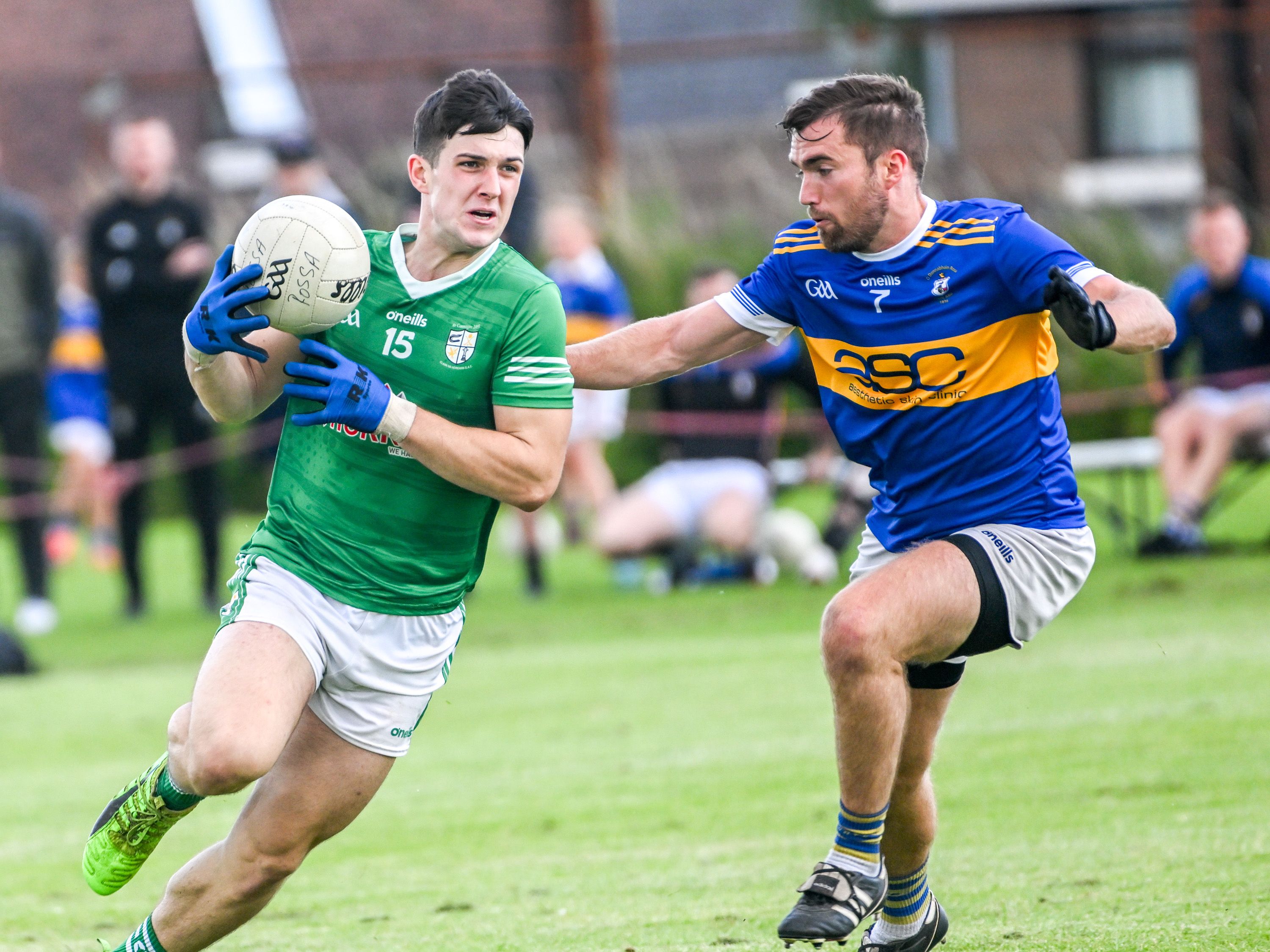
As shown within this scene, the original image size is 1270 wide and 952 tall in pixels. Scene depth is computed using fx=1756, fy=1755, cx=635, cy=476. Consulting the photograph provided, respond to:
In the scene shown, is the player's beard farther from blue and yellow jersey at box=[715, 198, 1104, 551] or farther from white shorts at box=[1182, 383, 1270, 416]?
white shorts at box=[1182, 383, 1270, 416]

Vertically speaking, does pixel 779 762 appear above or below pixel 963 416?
below

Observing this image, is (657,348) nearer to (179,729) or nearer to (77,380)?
(179,729)

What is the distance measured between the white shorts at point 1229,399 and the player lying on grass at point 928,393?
6.88 meters

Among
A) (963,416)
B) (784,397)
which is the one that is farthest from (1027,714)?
(784,397)

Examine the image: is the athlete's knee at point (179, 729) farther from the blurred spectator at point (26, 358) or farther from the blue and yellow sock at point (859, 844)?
the blurred spectator at point (26, 358)

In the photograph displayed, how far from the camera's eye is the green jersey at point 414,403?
4.26 m

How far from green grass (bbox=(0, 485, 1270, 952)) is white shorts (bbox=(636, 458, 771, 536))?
0.90m

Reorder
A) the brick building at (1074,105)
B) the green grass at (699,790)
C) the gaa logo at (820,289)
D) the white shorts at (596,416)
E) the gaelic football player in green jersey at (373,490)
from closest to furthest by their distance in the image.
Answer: the gaelic football player in green jersey at (373,490) < the gaa logo at (820,289) < the green grass at (699,790) < the white shorts at (596,416) < the brick building at (1074,105)

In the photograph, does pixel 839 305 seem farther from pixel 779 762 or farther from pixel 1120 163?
pixel 1120 163

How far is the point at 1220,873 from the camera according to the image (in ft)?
16.4

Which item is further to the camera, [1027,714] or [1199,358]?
[1199,358]

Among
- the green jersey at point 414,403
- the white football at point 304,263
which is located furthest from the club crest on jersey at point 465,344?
the white football at point 304,263

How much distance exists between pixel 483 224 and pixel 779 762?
3.34 m

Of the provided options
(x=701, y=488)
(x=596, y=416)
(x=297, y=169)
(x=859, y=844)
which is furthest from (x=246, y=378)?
(x=596, y=416)
